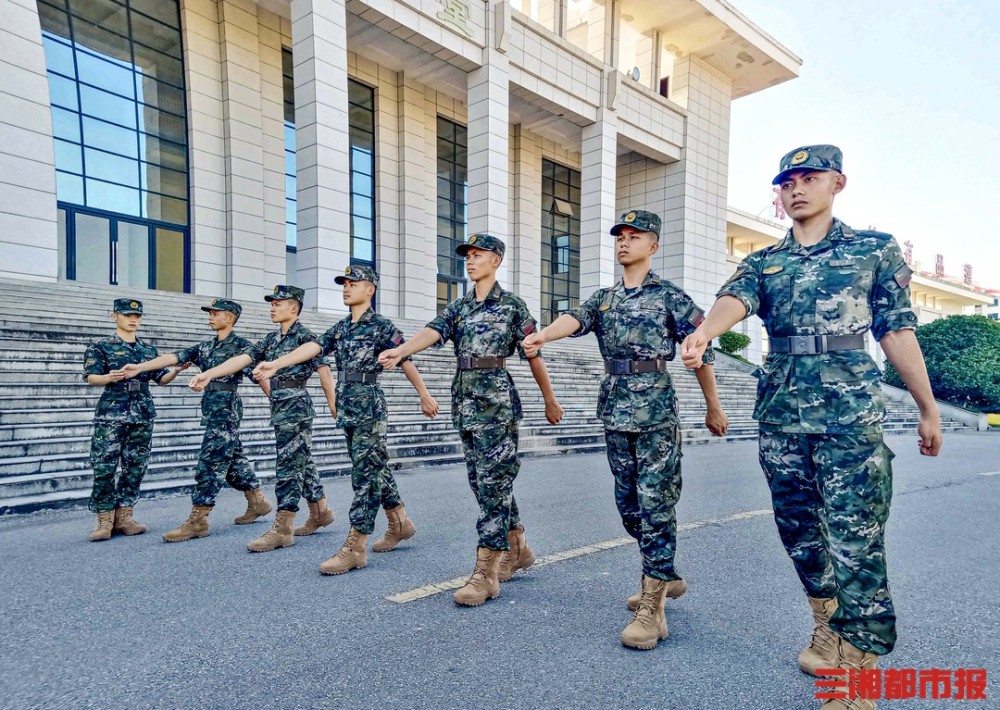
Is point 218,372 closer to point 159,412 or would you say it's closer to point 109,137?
point 159,412

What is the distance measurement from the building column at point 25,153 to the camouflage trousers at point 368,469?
43.2ft

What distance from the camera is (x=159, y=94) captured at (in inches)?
667

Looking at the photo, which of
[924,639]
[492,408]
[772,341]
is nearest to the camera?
[772,341]

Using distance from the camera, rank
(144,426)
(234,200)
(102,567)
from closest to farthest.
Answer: (102,567) < (144,426) < (234,200)

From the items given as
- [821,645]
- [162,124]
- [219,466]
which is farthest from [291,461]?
[162,124]

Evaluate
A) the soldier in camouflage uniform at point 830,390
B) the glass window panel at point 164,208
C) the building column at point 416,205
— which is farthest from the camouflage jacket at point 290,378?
the building column at point 416,205

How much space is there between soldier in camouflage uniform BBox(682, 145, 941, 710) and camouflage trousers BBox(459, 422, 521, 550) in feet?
5.00

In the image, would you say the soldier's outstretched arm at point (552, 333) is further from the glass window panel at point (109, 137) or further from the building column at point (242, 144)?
the glass window panel at point (109, 137)

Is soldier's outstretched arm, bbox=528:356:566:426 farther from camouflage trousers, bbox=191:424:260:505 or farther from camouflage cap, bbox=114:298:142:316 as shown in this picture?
camouflage cap, bbox=114:298:142:316

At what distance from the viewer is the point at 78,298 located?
11.9 meters

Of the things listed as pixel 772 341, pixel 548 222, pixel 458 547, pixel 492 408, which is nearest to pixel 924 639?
pixel 772 341

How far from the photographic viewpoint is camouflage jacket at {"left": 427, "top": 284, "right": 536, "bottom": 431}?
3.78 metres

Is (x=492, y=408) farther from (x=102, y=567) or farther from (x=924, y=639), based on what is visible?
(x=102, y=567)

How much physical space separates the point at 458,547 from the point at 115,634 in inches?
90.1
